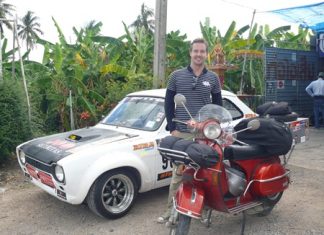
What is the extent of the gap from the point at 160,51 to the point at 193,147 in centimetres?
586

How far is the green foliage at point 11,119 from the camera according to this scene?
6.95 m

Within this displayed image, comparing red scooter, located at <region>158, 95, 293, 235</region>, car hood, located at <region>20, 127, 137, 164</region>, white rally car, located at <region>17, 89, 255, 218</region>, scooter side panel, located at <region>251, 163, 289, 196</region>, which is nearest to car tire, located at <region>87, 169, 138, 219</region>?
white rally car, located at <region>17, 89, 255, 218</region>

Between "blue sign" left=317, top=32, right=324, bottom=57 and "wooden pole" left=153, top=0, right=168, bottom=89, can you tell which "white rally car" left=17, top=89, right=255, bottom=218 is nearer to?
"wooden pole" left=153, top=0, right=168, bottom=89

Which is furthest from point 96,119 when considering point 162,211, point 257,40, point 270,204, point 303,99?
point 303,99

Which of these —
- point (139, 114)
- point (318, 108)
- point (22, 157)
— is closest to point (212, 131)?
point (139, 114)

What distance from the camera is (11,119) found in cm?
708

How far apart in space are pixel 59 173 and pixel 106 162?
55 cm

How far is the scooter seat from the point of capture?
3902 mm

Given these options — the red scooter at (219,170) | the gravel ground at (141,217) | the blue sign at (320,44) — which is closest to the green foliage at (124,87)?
the gravel ground at (141,217)

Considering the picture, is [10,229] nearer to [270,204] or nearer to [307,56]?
[270,204]

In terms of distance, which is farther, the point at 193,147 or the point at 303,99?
the point at 303,99

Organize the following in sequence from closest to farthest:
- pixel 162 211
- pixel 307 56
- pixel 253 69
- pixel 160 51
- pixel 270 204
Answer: pixel 270 204 < pixel 162 211 < pixel 160 51 < pixel 253 69 < pixel 307 56

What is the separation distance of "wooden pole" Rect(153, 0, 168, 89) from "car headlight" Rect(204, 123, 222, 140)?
5.51 m

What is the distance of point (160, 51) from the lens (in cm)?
899
